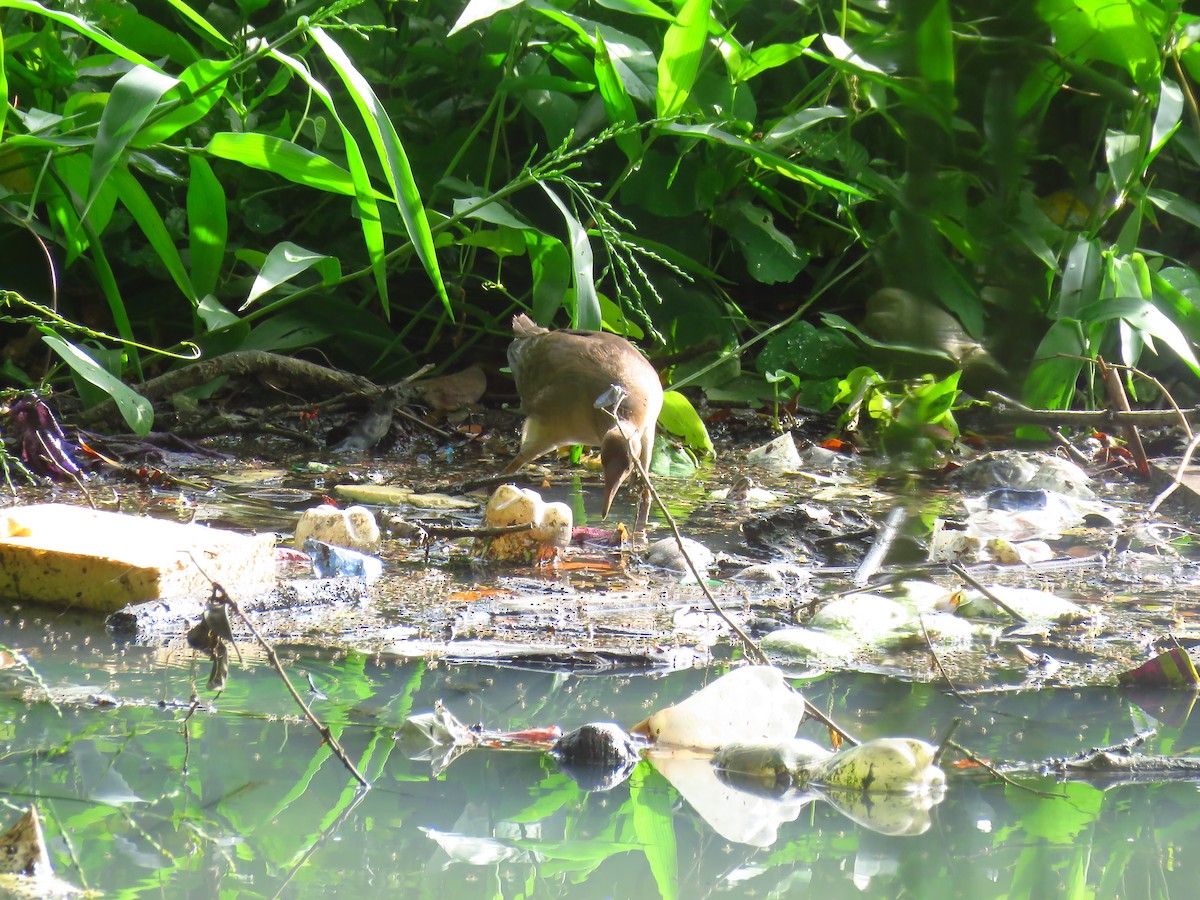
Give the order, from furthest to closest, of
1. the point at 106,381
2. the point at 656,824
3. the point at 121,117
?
the point at 106,381 < the point at 121,117 < the point at 656,824

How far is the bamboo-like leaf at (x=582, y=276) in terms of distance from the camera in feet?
10.5

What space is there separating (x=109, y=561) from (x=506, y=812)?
100 centimetres

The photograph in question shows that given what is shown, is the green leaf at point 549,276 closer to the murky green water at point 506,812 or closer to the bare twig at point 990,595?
the bare twig at point 990,595

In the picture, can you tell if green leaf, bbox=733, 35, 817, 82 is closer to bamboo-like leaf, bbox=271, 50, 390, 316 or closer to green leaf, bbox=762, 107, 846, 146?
green leaf, bbox=762, 107, 846, 146

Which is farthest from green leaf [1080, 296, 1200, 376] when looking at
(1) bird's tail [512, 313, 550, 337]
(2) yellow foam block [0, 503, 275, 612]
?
(2) yellow foam block [0, 503, 275, 612]

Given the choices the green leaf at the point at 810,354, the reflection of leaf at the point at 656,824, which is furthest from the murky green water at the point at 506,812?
the green leaf at the point at 810,354

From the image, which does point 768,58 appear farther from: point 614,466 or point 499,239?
point 614,466

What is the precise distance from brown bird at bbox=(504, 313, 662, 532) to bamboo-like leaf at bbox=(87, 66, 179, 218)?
4.80 ft

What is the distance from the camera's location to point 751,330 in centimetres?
452

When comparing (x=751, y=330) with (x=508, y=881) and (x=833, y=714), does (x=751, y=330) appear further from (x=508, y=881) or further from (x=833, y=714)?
(x=508, y=881)

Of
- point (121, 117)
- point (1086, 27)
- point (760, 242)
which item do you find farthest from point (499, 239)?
point (1086, 27)

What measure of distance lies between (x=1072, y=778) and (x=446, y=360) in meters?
3.28

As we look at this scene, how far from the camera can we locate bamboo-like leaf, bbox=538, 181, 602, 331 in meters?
3.19

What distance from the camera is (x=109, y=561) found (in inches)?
73.3
